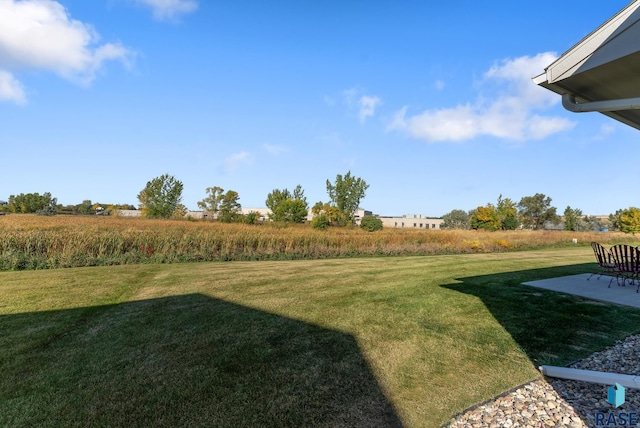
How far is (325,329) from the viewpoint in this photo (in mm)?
4047

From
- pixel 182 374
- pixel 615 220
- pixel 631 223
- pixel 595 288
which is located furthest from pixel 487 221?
pixel 182 374

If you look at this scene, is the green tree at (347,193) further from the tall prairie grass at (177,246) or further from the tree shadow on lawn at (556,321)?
the tree shadow on lawn at (556,321)

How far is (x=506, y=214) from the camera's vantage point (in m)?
36.1

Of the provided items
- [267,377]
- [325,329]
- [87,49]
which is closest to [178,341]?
[267,377]

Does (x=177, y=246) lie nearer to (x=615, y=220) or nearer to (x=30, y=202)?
(x=30, y=202)

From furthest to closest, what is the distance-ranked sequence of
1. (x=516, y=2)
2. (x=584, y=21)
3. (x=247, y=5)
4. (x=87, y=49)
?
(x=247, y=5) → (x=87, y=49) → (x=516, y=2) → (x=584, y=21)

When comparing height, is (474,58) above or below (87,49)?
above

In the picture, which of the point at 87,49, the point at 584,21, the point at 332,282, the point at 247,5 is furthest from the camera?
the point at 247,5

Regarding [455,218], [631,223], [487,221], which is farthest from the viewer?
[455,218]

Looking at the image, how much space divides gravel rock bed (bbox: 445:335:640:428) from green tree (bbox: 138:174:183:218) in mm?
36471

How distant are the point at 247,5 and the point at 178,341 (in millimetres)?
11479

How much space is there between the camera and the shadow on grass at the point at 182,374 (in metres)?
2.25

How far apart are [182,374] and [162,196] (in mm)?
35859

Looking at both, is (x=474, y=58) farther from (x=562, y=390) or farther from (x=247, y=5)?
(x=562, y=390)
